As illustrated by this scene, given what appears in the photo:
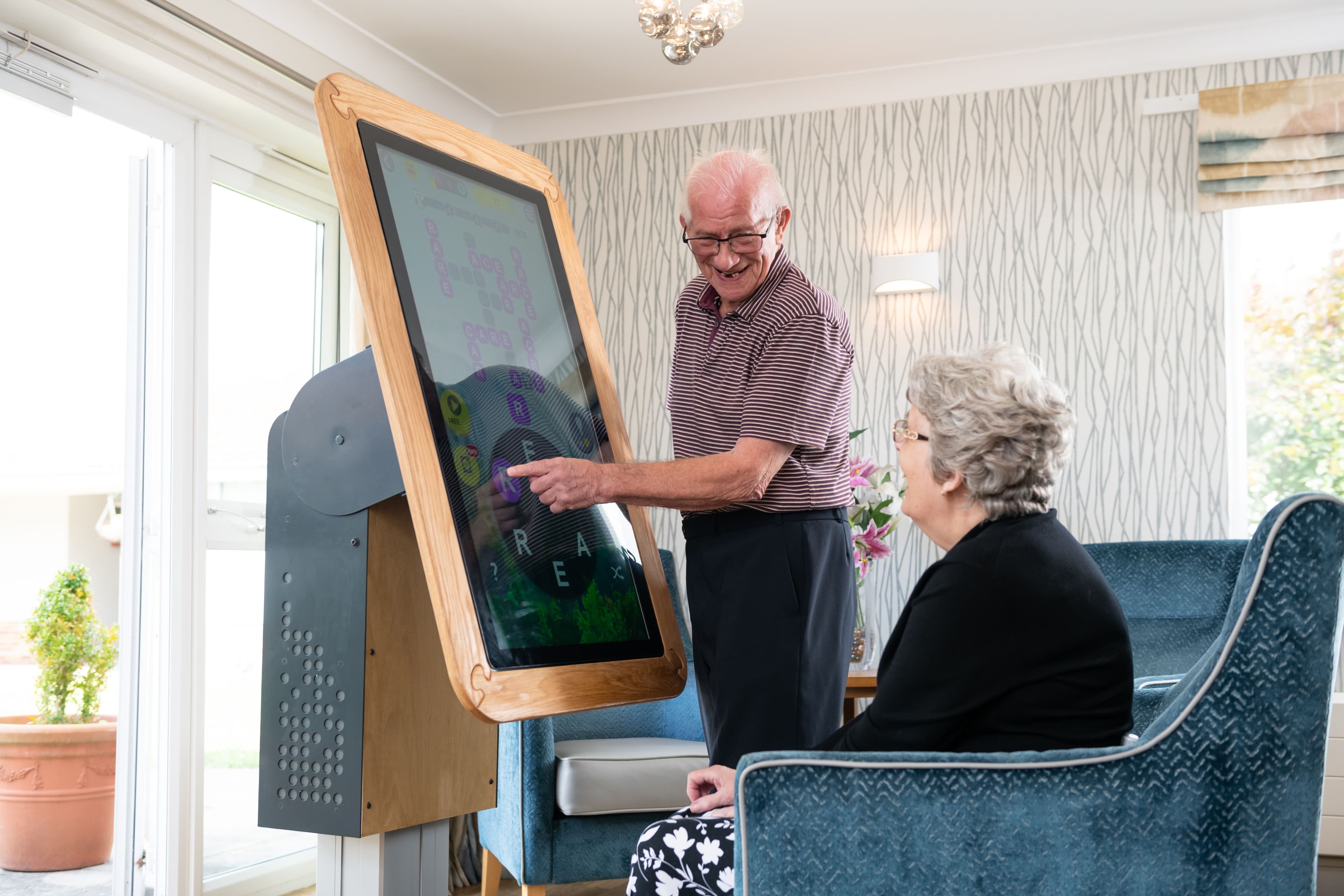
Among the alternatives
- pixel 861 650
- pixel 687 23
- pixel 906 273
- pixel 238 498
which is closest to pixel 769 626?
pixel 687 23

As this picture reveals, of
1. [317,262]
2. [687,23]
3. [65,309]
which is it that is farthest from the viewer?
[317,262]

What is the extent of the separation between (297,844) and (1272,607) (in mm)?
2976

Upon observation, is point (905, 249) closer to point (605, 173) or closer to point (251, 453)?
point (605, 173)

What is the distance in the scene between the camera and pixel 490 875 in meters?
2.87

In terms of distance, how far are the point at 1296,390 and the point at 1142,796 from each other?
2803 millimetres

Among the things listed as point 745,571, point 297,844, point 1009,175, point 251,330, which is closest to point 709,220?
point 745,571

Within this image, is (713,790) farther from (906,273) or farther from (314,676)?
(906,273)

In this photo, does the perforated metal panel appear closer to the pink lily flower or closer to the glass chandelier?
the glass chandelier

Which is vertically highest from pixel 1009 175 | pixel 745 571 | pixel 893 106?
pixel 893 106

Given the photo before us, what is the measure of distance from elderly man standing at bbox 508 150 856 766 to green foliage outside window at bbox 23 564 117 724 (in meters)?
2.31

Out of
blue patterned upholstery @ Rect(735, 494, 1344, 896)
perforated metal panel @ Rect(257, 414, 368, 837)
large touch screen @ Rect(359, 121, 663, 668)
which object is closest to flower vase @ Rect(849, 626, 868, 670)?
large touch screen @ Rect(359, 121, 663, 668)

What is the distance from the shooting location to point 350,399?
56.2 inches

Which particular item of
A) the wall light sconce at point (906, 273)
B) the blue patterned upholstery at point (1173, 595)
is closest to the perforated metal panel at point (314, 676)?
the blue patterned upholstery at point (1173, 595)

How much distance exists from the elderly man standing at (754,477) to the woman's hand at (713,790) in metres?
0.12
